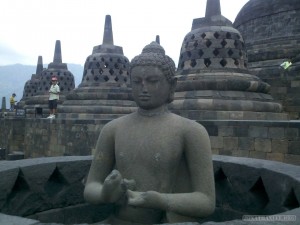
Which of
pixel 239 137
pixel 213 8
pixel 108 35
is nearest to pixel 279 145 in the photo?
pixel 239 137

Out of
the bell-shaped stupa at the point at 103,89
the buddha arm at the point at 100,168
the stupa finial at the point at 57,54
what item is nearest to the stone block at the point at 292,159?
the buddha arm at the point at 100,168

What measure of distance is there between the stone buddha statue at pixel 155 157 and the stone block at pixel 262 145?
10.7ft

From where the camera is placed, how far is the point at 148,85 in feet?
8.36

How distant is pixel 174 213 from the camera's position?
7.57 ft

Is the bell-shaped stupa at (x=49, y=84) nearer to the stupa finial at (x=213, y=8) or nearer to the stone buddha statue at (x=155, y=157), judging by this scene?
the stupa finial at (x=213, y=8)

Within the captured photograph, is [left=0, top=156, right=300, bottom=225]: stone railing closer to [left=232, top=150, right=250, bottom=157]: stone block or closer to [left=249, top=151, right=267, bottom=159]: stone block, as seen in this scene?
[left=249, top=151, right=267, bottom=159]: stone block

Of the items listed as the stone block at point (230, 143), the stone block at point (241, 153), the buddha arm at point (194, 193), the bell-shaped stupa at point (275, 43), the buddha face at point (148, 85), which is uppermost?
the bell-shaped stupa at point (275, 43)

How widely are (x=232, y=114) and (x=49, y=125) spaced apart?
5.63m

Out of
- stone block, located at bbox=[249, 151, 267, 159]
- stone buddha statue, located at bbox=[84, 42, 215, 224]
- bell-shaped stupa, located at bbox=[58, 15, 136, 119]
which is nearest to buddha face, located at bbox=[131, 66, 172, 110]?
stone buddha statue, located at bbox=[84, 42, 215, 224]

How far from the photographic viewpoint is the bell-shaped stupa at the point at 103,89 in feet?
35.1

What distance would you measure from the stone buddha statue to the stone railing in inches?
32.7

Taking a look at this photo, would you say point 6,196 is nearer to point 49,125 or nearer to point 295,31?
point 49,125

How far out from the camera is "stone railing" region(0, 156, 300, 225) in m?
2.98

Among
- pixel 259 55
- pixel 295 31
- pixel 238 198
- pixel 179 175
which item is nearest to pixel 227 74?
pixel 238 198
